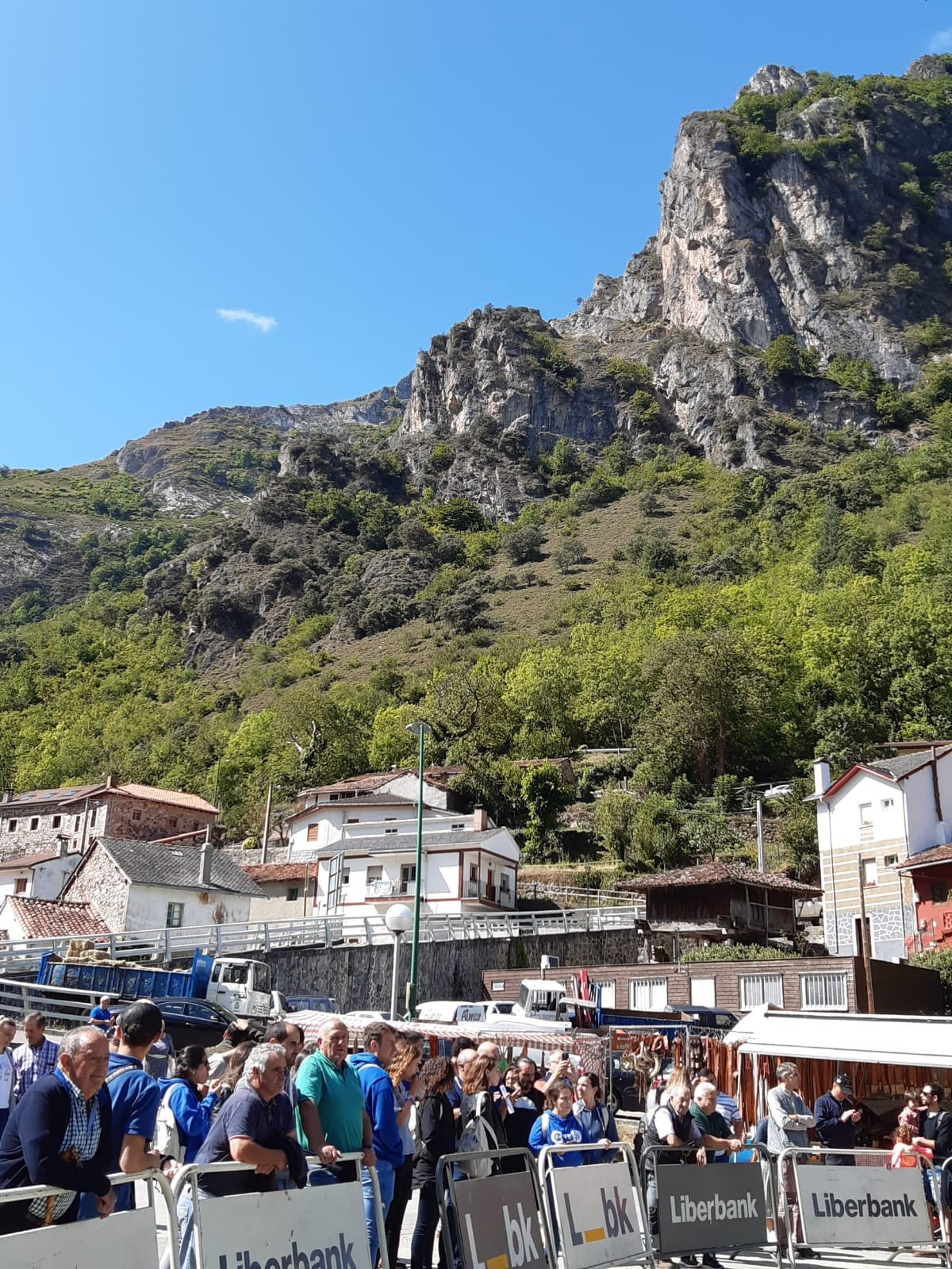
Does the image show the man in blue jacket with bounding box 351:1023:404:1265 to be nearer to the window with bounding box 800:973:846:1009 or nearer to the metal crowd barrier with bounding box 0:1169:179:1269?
the metal crowd barrier with bounding box 0:1169:179:1269

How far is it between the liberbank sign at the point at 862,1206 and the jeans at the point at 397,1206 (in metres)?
3.71

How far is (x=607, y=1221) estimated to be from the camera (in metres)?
8.13

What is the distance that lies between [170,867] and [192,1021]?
72.9 feet

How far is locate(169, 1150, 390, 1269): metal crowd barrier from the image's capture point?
221 inches

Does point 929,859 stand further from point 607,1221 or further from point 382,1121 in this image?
point 382,1121

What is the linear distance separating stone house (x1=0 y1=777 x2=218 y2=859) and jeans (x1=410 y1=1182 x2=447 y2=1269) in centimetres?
5655

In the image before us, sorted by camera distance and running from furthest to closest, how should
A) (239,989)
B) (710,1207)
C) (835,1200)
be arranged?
(239,989) < (835,1200) < (710,1207)

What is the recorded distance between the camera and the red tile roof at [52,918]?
35.4 metres

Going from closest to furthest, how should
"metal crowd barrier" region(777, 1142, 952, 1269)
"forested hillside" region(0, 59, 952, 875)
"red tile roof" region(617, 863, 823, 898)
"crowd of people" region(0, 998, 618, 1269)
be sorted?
1. "crowd of people" region(0, 998, 618, 1269)
2. "metal crowd barrier" region(777, 1142, 952, 1269)
3. "red tile roof" region(617, 863, 823, 898)
4. "forested hillside" region(0, 59, 952, 875)

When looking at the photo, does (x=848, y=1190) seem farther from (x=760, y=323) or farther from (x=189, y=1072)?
(x=760, y=323)

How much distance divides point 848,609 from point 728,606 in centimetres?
1282

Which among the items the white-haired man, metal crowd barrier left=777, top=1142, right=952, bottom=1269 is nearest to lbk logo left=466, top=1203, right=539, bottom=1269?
the white-haired man

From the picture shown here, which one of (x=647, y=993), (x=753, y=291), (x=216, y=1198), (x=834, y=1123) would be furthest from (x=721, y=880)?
(x=753, y=291)

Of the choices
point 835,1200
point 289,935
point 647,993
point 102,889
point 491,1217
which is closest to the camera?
point 491,1217
